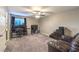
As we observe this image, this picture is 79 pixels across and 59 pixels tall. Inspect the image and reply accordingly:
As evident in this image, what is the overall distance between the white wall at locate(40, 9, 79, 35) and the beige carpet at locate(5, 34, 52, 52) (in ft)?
0.49

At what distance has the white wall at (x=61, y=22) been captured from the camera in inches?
54.0

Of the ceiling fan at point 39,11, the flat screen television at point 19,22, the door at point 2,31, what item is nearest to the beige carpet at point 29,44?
the door at point 2,31

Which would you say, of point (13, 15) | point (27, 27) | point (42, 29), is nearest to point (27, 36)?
point (27, 27)

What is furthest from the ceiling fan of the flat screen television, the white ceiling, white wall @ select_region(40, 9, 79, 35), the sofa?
the sofa

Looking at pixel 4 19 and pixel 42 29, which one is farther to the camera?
pixel 42 29

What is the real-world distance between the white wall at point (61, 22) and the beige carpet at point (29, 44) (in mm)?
149

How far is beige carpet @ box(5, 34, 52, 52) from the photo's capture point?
1381mm

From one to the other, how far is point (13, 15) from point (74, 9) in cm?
89

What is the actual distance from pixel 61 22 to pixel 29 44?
583 millimetres

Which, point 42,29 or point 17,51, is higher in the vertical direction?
point 42,29

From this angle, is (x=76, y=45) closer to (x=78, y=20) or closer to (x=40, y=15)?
(x=78, y=20)

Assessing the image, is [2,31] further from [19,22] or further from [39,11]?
[39,11]

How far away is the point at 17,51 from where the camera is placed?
1.35 m

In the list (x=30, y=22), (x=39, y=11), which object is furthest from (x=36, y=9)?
(x=30, y=22)
